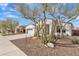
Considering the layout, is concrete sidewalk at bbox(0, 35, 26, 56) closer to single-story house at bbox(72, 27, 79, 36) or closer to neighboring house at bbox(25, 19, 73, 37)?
neighboring house at bbox(25, 19, 73, 37)

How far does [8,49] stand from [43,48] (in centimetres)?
49

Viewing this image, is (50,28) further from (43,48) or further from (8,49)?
(8,49)

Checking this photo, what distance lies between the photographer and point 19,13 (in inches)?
127

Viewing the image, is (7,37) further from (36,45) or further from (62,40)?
(62,40)

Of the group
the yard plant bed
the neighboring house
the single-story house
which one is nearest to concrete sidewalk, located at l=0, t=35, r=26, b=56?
the yard plant bed

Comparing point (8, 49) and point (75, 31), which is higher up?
point (75, 31)

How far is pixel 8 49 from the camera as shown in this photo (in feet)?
10.6

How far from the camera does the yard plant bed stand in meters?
3.21

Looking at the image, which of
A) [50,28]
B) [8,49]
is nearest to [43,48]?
[50,28]

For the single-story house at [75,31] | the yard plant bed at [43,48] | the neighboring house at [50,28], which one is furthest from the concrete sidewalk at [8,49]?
the single-story house at [75,31]

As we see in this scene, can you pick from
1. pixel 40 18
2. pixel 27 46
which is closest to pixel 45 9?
pixel 40 18

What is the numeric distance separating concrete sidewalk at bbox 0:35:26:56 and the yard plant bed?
5cm

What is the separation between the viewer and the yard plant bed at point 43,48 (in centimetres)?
321

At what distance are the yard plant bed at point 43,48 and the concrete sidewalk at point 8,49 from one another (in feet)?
0.17
